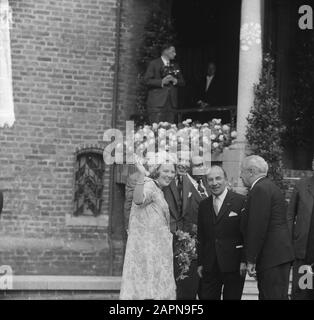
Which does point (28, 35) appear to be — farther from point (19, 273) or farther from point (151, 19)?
point (19, 273)

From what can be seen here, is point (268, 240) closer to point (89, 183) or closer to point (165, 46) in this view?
point (89, 183)

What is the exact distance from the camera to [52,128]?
570 inches

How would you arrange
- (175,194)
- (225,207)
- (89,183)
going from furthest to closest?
(89,183), (175,194), (225,207)

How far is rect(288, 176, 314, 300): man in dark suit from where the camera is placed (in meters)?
9.20

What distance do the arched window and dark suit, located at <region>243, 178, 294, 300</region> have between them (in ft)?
20.2

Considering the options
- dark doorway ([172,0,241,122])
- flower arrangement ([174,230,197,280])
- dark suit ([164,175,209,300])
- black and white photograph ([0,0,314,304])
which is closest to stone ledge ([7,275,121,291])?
black and white photograph ([0,0,314,304])

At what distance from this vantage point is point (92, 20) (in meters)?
14.7

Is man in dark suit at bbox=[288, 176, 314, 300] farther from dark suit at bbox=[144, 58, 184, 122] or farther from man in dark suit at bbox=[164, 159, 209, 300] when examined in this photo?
dark suit at bbox=[144, 58, 184, 122]

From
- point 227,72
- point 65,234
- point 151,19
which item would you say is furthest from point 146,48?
point 65,234

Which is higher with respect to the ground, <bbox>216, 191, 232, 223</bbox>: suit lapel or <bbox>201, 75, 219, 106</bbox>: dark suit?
<bbox>201, 75, 219, 106</bbox>: dark suit

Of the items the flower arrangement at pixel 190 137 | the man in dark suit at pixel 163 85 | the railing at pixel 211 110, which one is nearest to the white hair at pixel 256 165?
the flower arrangement at pixel 190 137

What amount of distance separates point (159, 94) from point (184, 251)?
185 inches

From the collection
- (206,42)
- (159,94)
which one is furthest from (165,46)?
(206,42)
